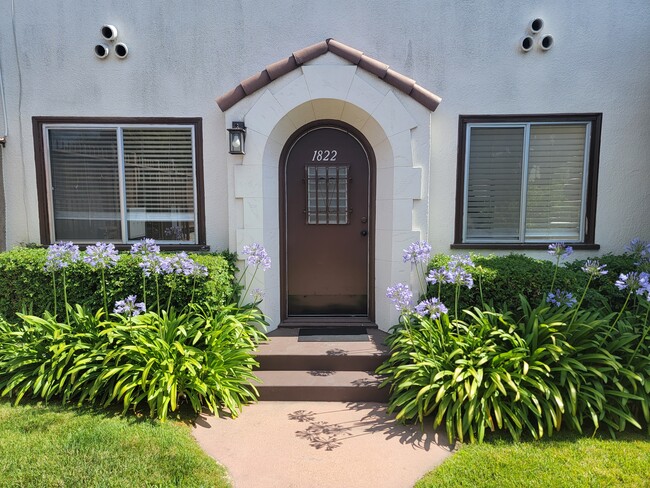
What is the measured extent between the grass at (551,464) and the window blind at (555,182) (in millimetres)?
2676

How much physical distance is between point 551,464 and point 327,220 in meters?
3.36

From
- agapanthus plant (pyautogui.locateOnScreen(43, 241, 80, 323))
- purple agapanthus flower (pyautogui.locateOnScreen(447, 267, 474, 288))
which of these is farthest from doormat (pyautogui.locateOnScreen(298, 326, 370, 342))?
agapanthus plant (pyautogui.locateOnScreen(43, 241, 80, 323))

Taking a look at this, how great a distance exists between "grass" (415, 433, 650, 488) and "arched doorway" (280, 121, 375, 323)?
2.43 metres

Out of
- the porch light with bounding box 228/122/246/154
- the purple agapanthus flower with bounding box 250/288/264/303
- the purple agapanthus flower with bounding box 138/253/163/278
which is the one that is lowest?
the purple agapanthus flower with bounding box 250/288/264/303

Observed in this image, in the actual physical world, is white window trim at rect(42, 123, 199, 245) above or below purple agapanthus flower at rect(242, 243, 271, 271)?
above

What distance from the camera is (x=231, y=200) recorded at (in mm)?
4664

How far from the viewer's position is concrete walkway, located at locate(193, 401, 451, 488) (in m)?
2.79

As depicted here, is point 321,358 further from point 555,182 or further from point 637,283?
point 555,182

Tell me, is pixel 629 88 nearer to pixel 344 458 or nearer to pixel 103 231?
pixel 344 458

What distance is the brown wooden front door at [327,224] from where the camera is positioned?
5051 mm

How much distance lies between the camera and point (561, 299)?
3.79 m

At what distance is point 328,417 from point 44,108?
16.5 ft

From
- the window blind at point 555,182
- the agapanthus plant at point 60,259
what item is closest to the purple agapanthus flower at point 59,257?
the agapanthus plant at point 60,259

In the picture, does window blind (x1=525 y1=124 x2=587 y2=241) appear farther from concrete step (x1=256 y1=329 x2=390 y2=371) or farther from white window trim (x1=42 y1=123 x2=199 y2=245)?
white window trim (x1=42 y1=123 x2=199 y2=245)
